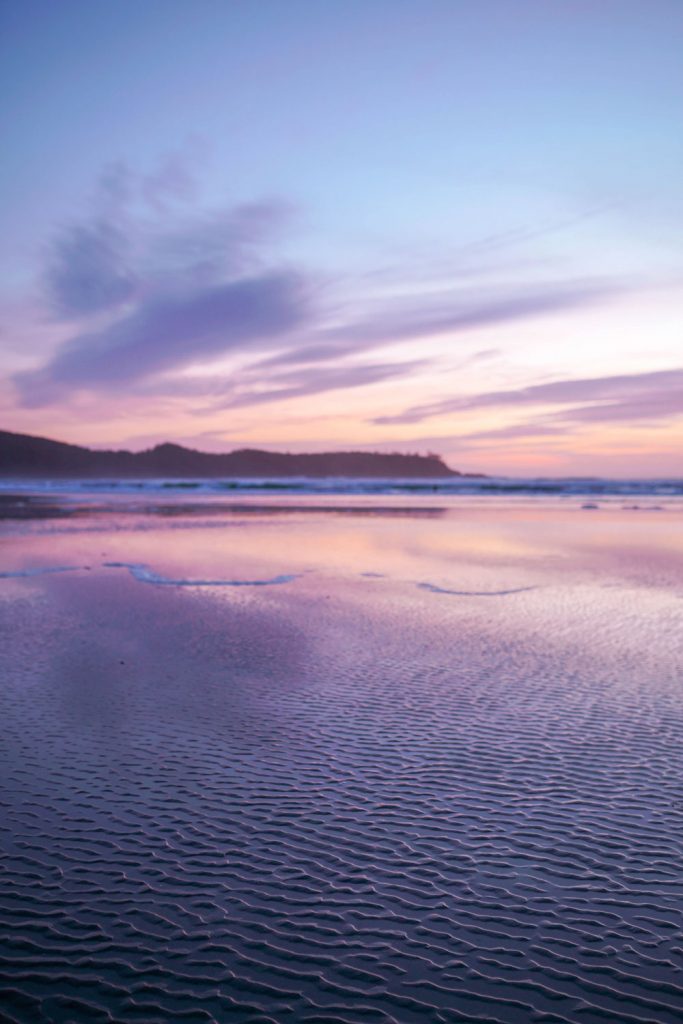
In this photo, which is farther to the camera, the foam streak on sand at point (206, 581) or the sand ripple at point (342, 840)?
the foam streak on sand at point (206, 581)

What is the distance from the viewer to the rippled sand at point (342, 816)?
11.0 ft

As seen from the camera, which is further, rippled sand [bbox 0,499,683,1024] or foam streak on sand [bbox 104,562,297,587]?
foam streak on sand [bbox 104,562,297,587]

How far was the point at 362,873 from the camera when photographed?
13.8 feet

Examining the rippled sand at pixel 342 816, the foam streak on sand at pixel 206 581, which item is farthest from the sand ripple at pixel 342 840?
the foam streak on sand at pixel 206 581

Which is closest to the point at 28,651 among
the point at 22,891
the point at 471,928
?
the point at 22,891

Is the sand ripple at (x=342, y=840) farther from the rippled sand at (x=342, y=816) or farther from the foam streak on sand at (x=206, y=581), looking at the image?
the foam streak on sand at (x=206, y=581)

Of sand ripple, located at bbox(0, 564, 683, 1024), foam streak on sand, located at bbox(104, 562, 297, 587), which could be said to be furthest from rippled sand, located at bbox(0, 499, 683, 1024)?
foam streak on sand, located at bbox(104, 562, 297, 587)

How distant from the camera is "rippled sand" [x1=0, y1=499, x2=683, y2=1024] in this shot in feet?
11.0

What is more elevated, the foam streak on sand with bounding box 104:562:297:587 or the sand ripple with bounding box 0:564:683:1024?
the foam streak on sand with bounding box 104:562:297:587

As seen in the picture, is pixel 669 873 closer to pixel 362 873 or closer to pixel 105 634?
pixel 362 873

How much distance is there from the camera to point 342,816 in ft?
16.0

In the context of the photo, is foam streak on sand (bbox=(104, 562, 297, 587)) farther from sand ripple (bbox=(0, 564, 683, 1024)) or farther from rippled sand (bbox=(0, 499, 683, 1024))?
sand ripple (bbox=(0, 564, 683, 1024))

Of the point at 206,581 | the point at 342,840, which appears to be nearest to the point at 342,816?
the point at 342,840

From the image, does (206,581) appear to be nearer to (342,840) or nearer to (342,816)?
(342,816)
